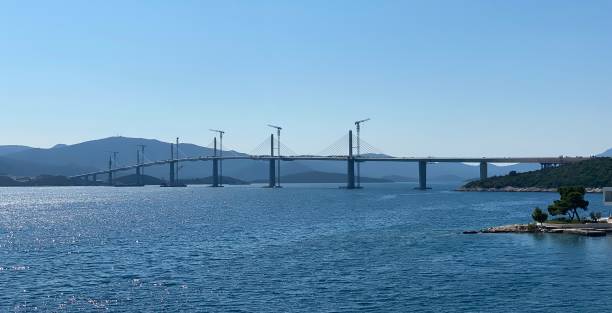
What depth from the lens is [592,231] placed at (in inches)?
3113

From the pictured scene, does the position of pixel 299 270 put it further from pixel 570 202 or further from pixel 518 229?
pixel 570 202

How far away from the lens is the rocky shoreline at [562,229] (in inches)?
3115

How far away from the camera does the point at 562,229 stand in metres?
82.0

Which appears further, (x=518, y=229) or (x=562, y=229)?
(x=518, y=229)

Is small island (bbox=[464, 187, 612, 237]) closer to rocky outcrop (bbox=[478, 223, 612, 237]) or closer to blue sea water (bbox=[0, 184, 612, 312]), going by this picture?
rocky outcrop (bbox=[478, 223, 612, 237])

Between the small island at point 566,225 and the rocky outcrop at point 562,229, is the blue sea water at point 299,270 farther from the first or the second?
the small island at point 566,225

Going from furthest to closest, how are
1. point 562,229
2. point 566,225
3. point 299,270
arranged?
point 566,225 → point 562,229 → point 299,270

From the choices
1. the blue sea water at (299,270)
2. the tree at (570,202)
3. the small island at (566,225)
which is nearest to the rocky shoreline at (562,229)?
the small island at (566,225)

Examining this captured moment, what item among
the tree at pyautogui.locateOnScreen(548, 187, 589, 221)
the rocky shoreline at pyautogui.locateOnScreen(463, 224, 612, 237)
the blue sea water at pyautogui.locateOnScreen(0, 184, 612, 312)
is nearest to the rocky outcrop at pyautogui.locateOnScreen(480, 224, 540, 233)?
the rocky shoreline at pyautogui.locateOnScreen(463, 224, 612, 237)

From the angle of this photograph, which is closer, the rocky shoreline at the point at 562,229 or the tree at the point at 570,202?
the rocky shoreline at the point at 562,229

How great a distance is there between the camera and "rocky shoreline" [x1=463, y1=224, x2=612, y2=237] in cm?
7912

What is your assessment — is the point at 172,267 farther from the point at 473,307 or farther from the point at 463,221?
the point at 463,221

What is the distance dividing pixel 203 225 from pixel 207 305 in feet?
189

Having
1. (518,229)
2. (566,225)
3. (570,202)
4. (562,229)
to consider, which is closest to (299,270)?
(518,229)
